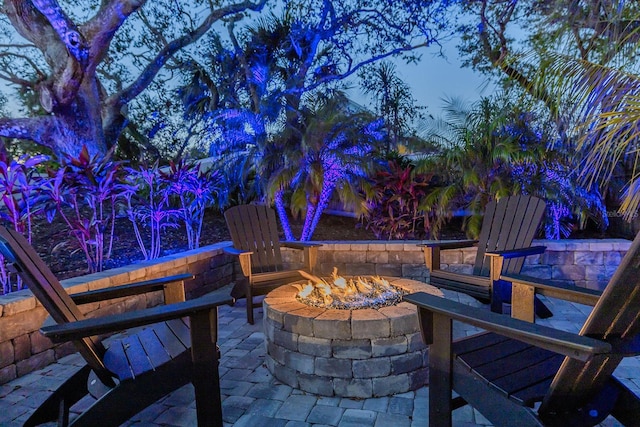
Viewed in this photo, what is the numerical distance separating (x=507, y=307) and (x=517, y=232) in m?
0.72

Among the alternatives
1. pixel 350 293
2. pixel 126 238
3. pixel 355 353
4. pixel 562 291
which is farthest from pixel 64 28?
pixel 562 291

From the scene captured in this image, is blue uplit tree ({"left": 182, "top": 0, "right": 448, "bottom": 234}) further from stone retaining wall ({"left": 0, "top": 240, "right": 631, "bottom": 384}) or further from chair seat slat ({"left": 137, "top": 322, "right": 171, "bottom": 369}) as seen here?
chair seat slat ({"left": 137, "top": 322, "right": 171, "bottom": 369})

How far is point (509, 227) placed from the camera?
327 centimetres

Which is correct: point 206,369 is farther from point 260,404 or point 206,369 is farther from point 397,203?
point 397,203

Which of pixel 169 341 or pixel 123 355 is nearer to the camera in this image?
pixel 123 355

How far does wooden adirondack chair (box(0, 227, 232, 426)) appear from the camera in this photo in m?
1.38

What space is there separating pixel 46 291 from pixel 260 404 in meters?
1.13

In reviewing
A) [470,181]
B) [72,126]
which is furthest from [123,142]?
[470,181]

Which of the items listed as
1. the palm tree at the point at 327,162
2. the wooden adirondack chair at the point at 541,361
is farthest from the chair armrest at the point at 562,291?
the palm tree at the point at 327,162

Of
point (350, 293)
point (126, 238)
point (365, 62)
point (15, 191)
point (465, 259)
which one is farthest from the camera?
point (365, 62)

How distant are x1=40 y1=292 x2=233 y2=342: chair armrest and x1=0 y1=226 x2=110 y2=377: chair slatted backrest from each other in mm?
107

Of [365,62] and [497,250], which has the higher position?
[365,62]

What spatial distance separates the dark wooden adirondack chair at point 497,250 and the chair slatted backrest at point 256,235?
4.79 feet

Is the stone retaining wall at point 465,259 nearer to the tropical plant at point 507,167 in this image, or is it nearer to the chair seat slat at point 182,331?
the tropical plant at point 507,167
